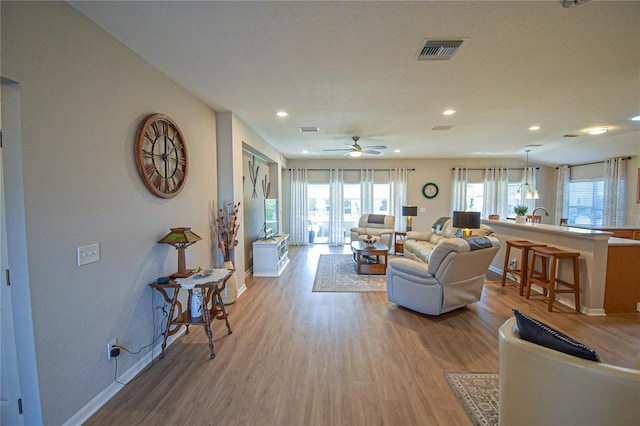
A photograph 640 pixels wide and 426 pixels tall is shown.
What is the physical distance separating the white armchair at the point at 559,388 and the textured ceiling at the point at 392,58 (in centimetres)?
203

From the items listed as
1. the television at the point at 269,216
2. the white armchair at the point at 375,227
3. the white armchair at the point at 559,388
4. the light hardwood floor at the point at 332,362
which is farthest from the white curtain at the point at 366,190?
the white armchair at the point at 559,388

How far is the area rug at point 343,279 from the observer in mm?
4469

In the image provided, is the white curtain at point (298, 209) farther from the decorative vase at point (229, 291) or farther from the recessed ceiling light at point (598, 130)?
the recessed ceiling light at point (598, 130)

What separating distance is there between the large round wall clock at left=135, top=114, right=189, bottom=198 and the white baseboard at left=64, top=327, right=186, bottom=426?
1.50m

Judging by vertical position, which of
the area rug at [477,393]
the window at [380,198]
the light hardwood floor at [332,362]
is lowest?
the light hardwood floor at [332,362]

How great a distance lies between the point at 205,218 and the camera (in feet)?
11.6

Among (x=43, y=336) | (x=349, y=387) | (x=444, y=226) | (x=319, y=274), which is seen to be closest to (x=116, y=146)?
(x=43, y=336)

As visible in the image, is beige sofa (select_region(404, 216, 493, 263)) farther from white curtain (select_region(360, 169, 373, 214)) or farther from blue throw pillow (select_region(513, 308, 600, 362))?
blue throw pillow (select_region(513, 308, 600, 362))

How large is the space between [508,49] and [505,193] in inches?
287

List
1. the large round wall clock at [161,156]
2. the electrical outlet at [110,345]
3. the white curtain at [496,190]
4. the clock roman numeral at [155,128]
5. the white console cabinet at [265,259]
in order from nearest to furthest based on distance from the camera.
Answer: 1. the electrical outlet at [110,345]
2. the large round wall clock at [161,156]
3. the clock roman numeral at [155,128]
4. the white console cabinet at [265,259]
5. the white curtain at [496,190]

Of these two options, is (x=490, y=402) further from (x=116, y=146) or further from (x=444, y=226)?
(x=444, y=226)

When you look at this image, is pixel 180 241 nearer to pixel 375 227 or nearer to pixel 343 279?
pixel 343 279

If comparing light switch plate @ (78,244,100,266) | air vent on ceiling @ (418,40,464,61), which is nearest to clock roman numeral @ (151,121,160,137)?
light switch plate @ (78,244,100,266)

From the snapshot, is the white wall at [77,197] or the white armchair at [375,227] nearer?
the white wall at [77,197]
